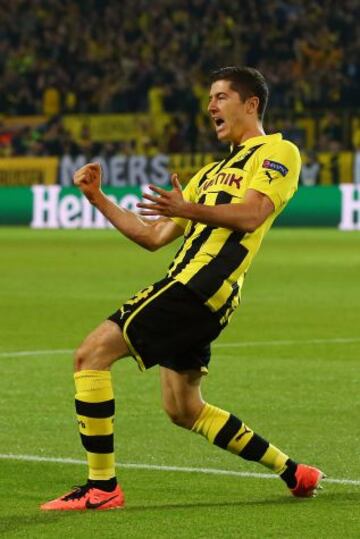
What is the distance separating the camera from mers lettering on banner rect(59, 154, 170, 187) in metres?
38.9

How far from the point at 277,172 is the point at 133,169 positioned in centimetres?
3231

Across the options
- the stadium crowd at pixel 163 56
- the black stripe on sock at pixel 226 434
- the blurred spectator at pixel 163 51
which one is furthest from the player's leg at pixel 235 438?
the blurred spectator at pixel 163 51

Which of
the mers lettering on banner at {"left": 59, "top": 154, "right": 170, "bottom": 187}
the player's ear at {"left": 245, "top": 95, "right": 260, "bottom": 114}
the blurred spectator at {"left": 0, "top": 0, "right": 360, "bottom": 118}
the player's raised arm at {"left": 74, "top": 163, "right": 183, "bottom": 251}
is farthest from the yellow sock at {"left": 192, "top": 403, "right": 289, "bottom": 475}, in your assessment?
the blurred spectator at {"left": 0, "top": 0, "right": 360, "bottom": 118}

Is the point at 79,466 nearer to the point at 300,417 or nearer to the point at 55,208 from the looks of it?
the point at 300,417

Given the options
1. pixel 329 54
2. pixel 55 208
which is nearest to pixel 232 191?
pixel 55 208

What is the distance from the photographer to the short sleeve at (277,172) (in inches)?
276

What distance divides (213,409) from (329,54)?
3542 centimetres

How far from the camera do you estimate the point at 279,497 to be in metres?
7.37

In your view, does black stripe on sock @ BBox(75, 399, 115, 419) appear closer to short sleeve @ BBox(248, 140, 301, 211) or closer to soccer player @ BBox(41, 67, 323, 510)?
soccer player @ BBox(41, 67, 323, 510)

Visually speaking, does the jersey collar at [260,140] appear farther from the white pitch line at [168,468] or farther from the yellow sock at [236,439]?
the white pitch line at [168,468]

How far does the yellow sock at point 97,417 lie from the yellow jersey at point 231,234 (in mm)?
608

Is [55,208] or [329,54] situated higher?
[329,54]

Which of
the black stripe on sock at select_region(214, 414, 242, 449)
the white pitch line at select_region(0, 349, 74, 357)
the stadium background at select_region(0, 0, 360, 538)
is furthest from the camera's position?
the white pitch line at select_region(0, 349, 74, 357)

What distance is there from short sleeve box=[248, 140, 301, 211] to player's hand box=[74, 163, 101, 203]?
72 cm
